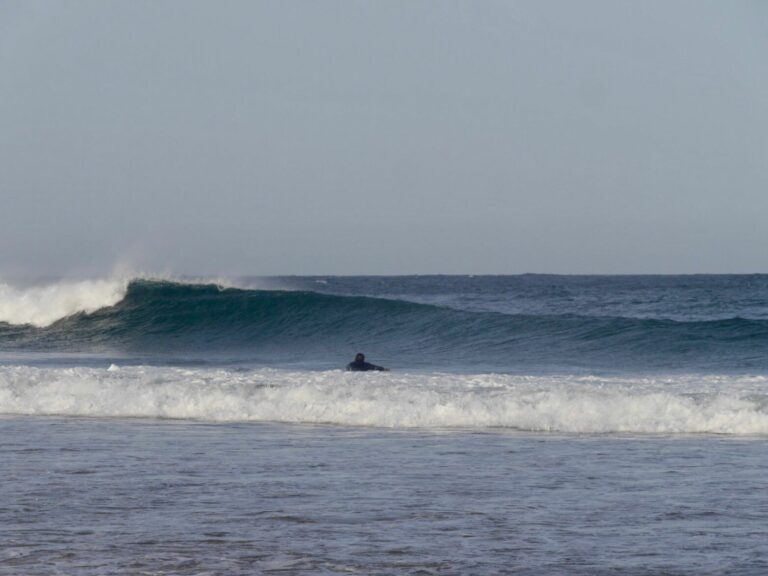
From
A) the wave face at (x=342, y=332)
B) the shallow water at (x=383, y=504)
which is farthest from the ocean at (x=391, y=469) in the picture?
the wave face at (x=342, y=332)

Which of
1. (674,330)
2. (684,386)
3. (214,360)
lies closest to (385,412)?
(684,386)

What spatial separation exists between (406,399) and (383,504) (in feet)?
18.7

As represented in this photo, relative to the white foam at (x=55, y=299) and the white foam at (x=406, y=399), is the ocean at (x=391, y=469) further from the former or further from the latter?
the white foam at (x=55, y=299)

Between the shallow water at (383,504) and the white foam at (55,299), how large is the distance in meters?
22.5

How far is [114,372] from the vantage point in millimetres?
16375

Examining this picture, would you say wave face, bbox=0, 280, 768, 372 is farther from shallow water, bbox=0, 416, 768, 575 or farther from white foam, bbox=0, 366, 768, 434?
shallow water, bbox=0, 416, 768, 575

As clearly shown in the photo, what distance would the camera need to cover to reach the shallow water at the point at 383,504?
6086 millimetres

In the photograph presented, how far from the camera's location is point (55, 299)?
3338 cm

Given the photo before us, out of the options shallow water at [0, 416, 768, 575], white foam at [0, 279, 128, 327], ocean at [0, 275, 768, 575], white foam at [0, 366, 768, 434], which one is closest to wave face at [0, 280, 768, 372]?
white foam at [0, 279, 128, 327]

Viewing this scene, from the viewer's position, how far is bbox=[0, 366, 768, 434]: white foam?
39.2 ft

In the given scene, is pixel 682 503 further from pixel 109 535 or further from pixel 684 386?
pixel 684 386

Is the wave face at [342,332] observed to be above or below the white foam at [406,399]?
above

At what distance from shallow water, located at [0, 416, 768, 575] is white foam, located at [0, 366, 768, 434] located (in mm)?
915

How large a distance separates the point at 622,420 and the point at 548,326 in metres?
14.3
